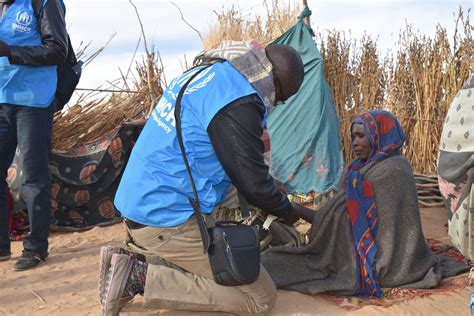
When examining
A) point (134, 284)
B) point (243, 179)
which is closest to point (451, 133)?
point (243, 179)

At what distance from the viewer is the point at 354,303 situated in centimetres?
355

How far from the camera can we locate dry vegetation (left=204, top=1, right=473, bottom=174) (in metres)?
6.69

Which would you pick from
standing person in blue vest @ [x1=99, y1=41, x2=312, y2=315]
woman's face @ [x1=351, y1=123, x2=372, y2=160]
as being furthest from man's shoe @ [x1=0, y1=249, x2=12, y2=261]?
woman's face @ [x1=351, y1=123, x2=372, y2=160]

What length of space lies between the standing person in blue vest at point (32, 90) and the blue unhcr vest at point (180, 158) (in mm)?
1340

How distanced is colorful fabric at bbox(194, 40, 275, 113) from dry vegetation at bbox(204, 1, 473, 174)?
3.89m

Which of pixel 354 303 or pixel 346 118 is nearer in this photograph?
pixel 354 303

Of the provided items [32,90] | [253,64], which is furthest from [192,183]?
[32,90]

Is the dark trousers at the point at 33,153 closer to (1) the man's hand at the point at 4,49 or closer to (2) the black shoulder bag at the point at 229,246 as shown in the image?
(1) the man's hand at the point at 4,49

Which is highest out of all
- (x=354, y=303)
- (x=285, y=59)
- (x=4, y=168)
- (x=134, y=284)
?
(x=285, y=59)

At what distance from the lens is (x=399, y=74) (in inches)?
275

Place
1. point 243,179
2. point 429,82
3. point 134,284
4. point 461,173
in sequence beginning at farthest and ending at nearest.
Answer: point 429,82
point 461,173
point 134,284
point 243,179

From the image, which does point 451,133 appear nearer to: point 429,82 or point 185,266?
point 185,266

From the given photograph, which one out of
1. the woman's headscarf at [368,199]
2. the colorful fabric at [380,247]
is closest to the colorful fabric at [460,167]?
the colorful fabric at [380,247]

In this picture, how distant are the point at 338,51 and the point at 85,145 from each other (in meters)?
3.22
